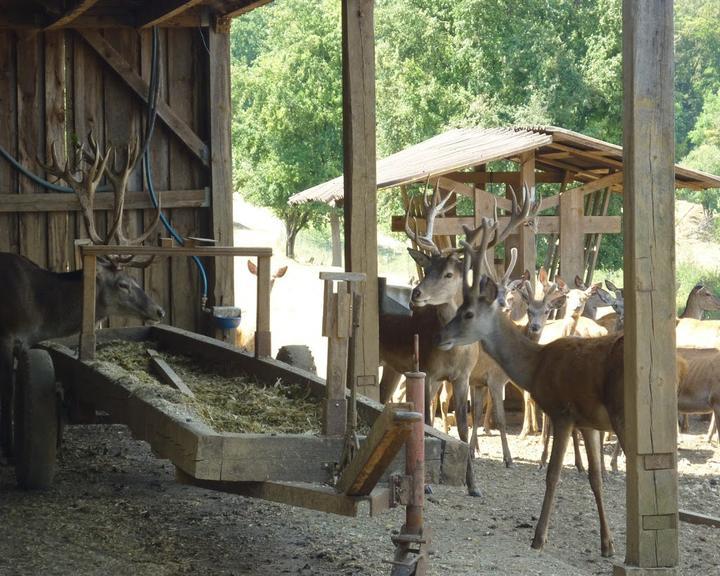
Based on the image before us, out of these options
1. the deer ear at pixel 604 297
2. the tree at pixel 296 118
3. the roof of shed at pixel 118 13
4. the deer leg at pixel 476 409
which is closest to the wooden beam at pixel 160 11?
the roof of shed at pixel 118 13

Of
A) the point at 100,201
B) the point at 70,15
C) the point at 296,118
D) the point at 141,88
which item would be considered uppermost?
the point at 296,118

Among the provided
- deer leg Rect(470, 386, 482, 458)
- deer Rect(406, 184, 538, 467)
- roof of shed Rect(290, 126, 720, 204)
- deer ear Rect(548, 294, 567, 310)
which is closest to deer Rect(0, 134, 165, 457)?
deer Rect(406, 184, 538, 467)

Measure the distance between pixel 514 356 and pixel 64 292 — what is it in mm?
3811

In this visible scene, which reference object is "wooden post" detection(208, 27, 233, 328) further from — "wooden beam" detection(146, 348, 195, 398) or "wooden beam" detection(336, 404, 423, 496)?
"wooden beam" detection(336, 404, 423, 496)

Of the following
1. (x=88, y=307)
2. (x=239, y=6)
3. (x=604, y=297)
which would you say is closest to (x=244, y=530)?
(x=88, y=307)

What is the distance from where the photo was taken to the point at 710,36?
45531mm

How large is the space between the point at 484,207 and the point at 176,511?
32.3 feet

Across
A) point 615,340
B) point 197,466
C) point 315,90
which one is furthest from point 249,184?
point 197,466

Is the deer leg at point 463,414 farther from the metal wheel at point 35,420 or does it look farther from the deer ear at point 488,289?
the metal wheel at point 35,420

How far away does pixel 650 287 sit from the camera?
5957 millimetres

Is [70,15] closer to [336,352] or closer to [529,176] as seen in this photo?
[336,352]

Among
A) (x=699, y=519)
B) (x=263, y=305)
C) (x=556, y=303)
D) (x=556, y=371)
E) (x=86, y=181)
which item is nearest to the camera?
(x=263, y=305)

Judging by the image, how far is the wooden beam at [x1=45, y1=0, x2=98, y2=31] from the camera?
9546mm

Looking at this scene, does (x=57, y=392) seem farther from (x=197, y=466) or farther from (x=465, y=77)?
(x=465, y=77)
